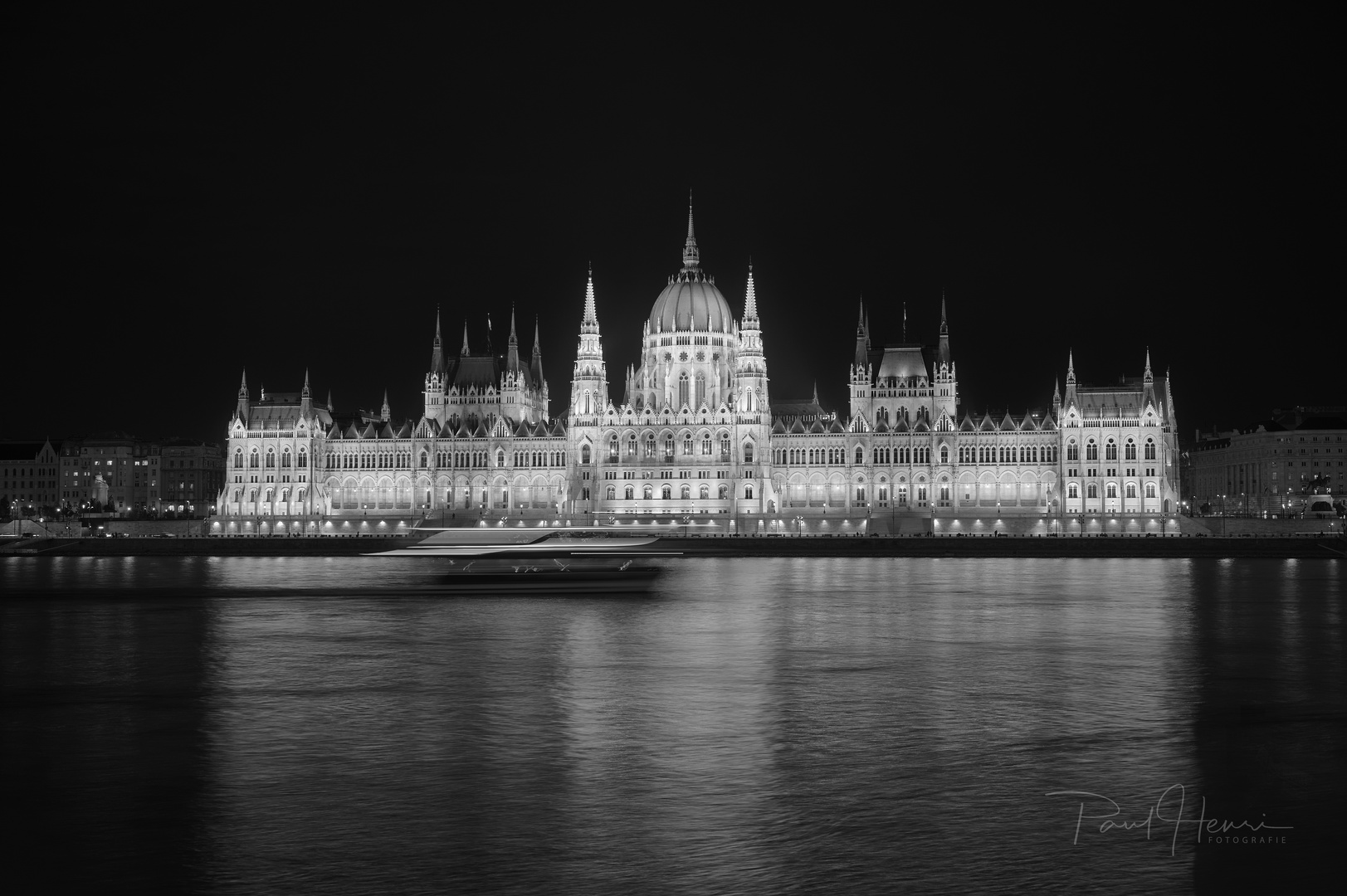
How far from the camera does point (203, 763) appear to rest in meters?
19.0

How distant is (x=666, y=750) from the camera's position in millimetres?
19797

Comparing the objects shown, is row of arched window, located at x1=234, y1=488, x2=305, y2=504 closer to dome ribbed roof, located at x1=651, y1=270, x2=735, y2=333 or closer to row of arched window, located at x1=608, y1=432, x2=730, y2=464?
row of arched window, located at x1=608, y1=432, x2=730, y2=464

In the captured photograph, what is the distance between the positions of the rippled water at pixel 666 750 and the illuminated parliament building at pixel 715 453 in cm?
7063

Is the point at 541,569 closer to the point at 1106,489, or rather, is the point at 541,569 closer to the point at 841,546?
the point at 841,546

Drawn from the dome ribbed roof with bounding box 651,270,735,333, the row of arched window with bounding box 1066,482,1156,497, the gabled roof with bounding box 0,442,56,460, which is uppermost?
the dome ribbed roof with bounding box 651,270,735,333

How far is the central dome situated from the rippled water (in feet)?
268

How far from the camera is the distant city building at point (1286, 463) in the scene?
149 m

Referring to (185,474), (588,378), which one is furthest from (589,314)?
(185,474)

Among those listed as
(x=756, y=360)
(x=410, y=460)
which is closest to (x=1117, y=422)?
(x=756, y=360)

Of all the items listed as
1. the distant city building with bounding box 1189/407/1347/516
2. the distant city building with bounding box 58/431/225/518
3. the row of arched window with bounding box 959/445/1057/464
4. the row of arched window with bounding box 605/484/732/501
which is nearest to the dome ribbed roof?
the row of arched window with bounding box 605/484/732/501

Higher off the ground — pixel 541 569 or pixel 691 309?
pixel 691 309

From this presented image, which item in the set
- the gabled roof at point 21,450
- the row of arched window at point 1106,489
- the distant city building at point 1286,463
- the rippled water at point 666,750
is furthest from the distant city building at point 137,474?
the rippled water at point 666,750

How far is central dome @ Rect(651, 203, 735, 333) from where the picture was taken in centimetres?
12262

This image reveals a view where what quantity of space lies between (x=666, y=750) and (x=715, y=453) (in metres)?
95.2
